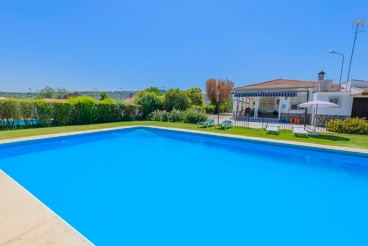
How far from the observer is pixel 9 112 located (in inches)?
485

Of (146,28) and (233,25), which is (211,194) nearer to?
(233,25)

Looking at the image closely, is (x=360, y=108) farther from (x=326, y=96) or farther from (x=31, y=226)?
(x=31, y=226)

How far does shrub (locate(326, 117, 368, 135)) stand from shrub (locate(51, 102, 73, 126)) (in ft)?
73.8

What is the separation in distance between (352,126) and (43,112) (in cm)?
2415

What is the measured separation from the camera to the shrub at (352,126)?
1191 cm

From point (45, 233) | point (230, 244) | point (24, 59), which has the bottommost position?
point (230, 244)

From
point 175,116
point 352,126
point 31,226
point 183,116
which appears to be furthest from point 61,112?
point 352,126

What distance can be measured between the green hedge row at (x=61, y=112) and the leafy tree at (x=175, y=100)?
481 cm

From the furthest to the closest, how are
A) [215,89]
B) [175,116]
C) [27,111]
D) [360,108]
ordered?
[215,89] → [175,116] → [360,108] → [27,111]

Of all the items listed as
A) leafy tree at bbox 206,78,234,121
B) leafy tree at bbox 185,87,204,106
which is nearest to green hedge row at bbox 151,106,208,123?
leafy tree at bbox 206,78,234,121

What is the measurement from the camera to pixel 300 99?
62.1ft

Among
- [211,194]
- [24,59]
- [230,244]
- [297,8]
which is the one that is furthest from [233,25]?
[24,59]

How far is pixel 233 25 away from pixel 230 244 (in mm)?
16645

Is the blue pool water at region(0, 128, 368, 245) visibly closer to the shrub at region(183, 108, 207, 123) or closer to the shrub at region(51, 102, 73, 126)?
the shrub at region(51, 102, 73, 126)
